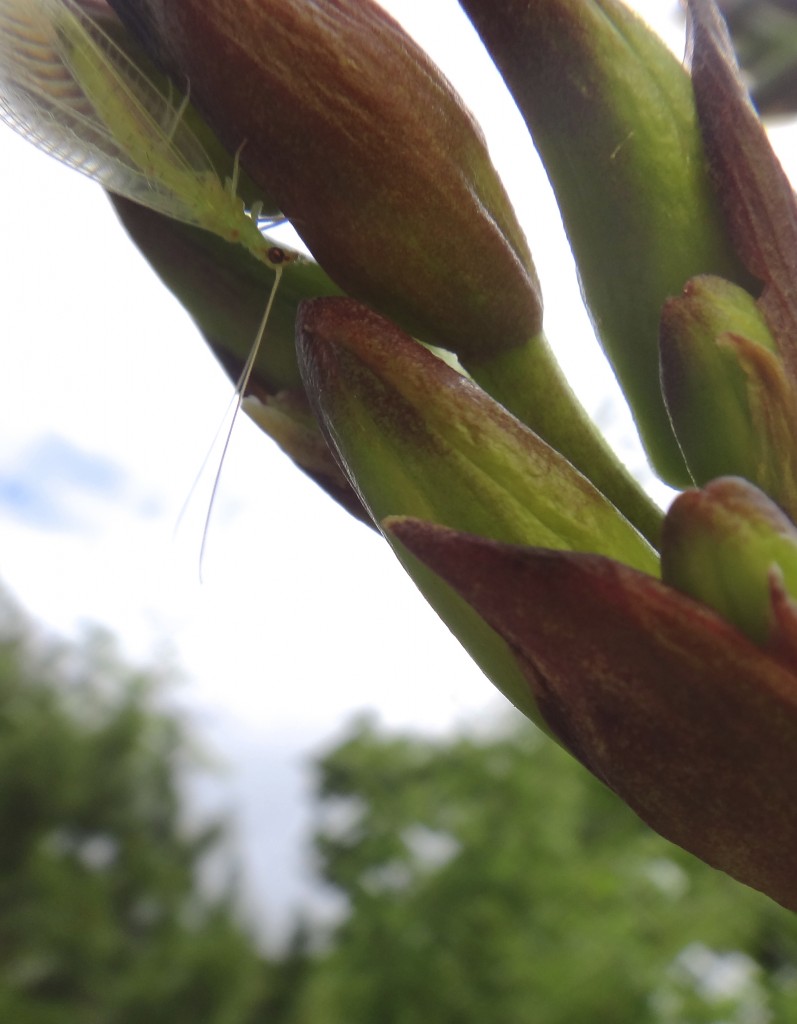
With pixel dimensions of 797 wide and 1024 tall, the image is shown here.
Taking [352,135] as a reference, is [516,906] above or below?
below

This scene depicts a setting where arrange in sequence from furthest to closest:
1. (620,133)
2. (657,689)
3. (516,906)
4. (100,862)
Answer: (100,862) < (516,906) < (620,133) < (657,689)

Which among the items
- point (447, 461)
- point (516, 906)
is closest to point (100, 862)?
point (516, 906)

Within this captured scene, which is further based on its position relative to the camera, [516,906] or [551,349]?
[516,906]

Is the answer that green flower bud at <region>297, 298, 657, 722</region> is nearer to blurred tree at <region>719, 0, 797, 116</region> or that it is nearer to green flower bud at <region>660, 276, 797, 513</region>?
green flower bud at <region>660, 276, 797, 513</region>

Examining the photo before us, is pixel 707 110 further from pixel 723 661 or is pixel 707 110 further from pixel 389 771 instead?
pixel 389 771

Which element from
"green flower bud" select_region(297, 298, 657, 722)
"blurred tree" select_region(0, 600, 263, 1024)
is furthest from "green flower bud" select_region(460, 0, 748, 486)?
"blurred tree" select_region(0, 600, 263, 1024)

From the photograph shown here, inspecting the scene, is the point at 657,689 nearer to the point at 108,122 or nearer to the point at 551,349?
the point at 551,349
